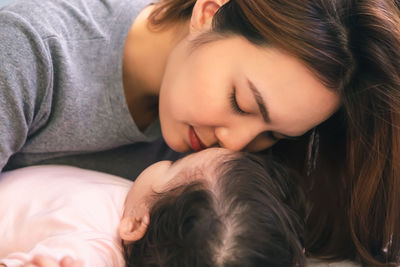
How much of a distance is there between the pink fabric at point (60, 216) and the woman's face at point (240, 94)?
9.3 inches

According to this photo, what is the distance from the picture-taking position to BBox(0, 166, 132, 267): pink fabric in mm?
810

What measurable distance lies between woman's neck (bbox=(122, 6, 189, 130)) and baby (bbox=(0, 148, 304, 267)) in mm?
299

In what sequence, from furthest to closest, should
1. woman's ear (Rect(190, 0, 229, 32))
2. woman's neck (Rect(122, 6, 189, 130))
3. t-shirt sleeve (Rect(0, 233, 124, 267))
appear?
woman's neck (Rect(122, 6, 189, 130)) < woman's ear (Rect(190, 0, 229, 32)) < t-shirt sleeve (Rect(0, 233, 124, 267))

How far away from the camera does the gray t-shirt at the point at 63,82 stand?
93 cm

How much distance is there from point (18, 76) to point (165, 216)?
0.41 meters

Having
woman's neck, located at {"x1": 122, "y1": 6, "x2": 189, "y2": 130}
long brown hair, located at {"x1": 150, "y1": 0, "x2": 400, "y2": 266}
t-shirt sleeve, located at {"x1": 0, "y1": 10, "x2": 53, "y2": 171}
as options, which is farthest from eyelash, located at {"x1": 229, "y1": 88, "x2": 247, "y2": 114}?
t-shirt sleeve, located at {"x1": 0, "y1": 10, "x2": 53, "y2": 171}

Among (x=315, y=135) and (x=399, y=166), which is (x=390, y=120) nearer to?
(x=399, y=166)

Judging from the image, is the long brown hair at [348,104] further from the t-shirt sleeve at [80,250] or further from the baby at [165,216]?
the t-shirt sleeve at [80,250]

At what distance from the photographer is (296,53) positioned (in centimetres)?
89

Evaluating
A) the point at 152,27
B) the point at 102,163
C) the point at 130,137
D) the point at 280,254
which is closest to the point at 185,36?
the point at 152,27

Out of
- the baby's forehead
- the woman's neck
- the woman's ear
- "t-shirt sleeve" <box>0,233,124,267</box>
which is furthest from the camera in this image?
the woman's neck

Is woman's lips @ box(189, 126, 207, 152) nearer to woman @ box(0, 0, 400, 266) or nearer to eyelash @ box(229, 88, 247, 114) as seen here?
woman @ box(0, 0, 400, 266)

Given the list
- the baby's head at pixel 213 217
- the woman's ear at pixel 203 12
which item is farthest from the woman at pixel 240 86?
the baby's head at pixel 213 217

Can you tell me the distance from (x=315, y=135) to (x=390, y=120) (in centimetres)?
24
